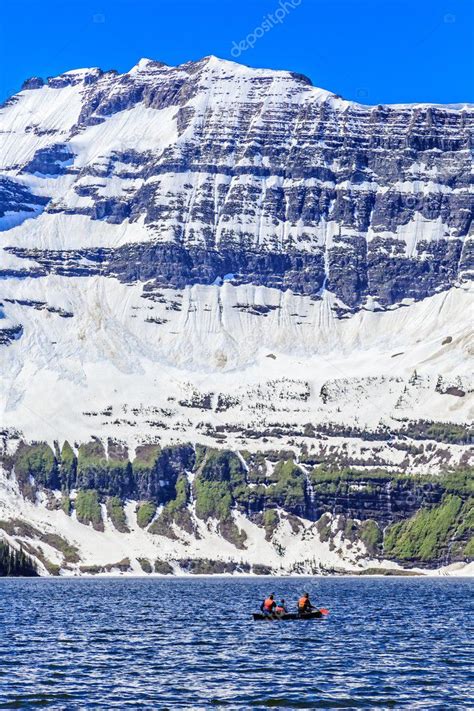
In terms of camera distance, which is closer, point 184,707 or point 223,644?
point 184,707

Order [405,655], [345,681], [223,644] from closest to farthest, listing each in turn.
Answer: [345,681] < [405,655] < [223,644]

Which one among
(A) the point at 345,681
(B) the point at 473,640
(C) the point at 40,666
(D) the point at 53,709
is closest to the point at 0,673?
(C) the point at 40,666

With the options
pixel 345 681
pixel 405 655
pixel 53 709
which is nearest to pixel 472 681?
pixel 345 681

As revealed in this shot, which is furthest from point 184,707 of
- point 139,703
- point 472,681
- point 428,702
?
point 472,681

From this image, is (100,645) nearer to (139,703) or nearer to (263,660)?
(263,660)

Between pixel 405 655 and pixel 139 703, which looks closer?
pixel 139 703

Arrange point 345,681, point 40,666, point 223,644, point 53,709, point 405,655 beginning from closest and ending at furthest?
point 53,709, point 345,681, point 40,666, point 405,655, point 223,644

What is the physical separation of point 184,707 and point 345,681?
22.4 metres

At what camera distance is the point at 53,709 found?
134250mm

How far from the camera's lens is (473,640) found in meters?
200

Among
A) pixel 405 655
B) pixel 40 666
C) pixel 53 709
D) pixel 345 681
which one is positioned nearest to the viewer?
pixel 53 709

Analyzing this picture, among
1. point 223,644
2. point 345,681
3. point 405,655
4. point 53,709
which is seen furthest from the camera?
point 223,644

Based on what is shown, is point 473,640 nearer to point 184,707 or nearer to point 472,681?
point 472,681

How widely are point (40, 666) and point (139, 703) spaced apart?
2755 centimetres
